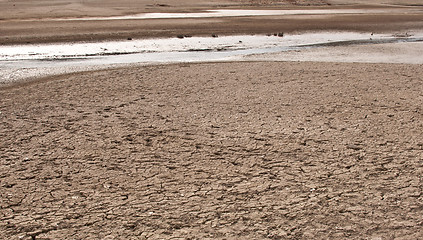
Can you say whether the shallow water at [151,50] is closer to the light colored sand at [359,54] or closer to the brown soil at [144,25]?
the light colored sand at [359,54]

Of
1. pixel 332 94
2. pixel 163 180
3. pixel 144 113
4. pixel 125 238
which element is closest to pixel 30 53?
pixel 144 113

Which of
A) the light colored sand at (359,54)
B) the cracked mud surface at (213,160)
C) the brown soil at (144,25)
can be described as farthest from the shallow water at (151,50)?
the cracked mud surface at (213,160)

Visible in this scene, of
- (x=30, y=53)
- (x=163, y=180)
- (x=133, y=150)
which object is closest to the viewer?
(x=163, y=180)

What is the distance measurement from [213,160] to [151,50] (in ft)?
29.7

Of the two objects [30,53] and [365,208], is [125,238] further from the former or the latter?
[30,53]

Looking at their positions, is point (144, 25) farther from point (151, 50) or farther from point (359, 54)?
point (359, 54)

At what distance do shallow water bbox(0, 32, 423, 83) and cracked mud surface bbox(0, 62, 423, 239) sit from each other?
2843mm

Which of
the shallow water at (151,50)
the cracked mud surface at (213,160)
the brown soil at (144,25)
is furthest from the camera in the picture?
the brown soil at (144,25)

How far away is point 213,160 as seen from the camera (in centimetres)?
466

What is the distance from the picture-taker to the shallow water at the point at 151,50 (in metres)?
10.6

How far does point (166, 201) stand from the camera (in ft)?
12.6

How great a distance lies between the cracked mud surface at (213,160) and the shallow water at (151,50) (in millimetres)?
2843

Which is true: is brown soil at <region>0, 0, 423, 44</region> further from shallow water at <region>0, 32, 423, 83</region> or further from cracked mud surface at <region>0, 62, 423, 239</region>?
cracked mud surface at <region>0, 62, 423, 239</region>

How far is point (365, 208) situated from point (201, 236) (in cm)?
123
